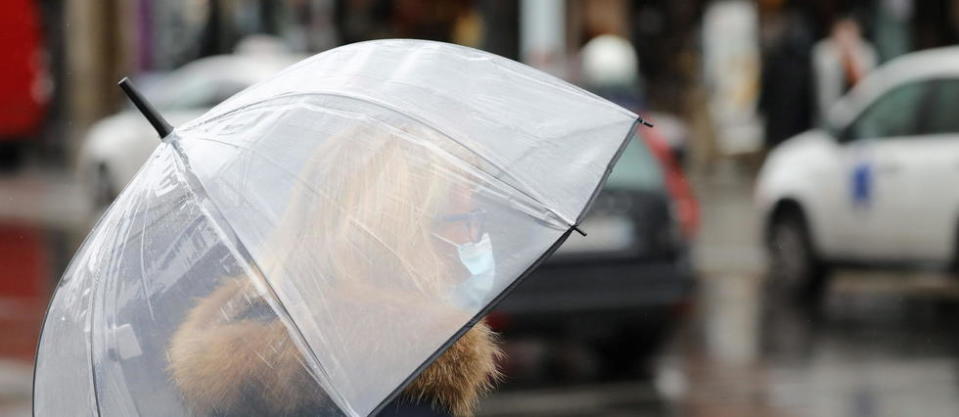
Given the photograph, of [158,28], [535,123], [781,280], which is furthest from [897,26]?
[535,123]

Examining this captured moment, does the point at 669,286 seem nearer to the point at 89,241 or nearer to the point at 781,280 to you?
the point at 781,280

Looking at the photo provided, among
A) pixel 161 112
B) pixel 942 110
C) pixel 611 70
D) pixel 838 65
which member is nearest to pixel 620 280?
pixel 942 110

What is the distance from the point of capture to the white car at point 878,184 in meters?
11.2

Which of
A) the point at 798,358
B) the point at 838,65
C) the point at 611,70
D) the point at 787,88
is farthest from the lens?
the point at 611,70

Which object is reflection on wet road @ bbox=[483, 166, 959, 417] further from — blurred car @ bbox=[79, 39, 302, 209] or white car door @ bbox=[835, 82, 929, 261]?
blurred car @ bbox=[79, 39, 302, 209]

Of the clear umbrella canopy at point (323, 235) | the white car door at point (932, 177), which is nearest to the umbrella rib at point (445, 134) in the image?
the clear umbrella canopy at point (323, 235)

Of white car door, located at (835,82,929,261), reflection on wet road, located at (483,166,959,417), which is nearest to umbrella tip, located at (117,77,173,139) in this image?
reflection on wet road, located at (483,166,959,417)

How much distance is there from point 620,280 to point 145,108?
20.2 ft

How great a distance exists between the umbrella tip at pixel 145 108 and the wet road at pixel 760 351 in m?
5.17

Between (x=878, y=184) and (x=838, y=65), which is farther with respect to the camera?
(x=838, y=65)

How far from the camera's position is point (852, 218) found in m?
11.9

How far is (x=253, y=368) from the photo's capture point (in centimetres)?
268

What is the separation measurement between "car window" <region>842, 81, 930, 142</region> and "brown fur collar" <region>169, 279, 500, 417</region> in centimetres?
933

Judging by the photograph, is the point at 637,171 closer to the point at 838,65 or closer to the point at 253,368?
the point at 253,368
